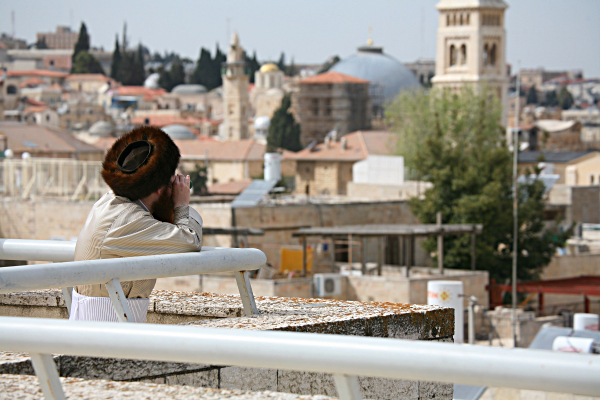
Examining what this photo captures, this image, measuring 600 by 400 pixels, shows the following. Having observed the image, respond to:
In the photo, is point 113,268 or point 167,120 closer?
point 113,268

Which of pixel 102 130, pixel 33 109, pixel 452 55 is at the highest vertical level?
pixel 452 55

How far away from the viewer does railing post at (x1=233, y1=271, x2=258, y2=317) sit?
269cm

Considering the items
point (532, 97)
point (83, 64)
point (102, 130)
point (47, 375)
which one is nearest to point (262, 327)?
point (47, 375)

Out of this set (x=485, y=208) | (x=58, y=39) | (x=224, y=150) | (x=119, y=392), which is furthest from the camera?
(x=58, y=39)

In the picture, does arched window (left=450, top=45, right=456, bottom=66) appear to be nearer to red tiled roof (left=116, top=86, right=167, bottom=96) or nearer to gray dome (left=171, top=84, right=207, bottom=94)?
red tiled roof (left=116, top=86, right=167, bottom=96)

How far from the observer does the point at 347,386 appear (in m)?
1.46

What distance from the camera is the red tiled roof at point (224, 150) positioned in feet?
233

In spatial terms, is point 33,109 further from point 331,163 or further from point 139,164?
point 139,164

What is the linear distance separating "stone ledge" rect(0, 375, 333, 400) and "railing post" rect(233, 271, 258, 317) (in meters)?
0.77

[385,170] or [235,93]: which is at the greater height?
[235,93]

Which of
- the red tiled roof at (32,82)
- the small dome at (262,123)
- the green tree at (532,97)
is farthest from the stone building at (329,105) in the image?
the green tree at (532,97)

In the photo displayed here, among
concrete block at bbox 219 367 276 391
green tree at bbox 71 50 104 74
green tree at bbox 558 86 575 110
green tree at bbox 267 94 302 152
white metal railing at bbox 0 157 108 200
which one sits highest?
green tree at bbox 71 50 104 74

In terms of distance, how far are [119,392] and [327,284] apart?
20.5m

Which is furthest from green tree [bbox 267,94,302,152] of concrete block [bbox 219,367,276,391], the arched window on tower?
concrete block [bbox 219,367,276,391]
